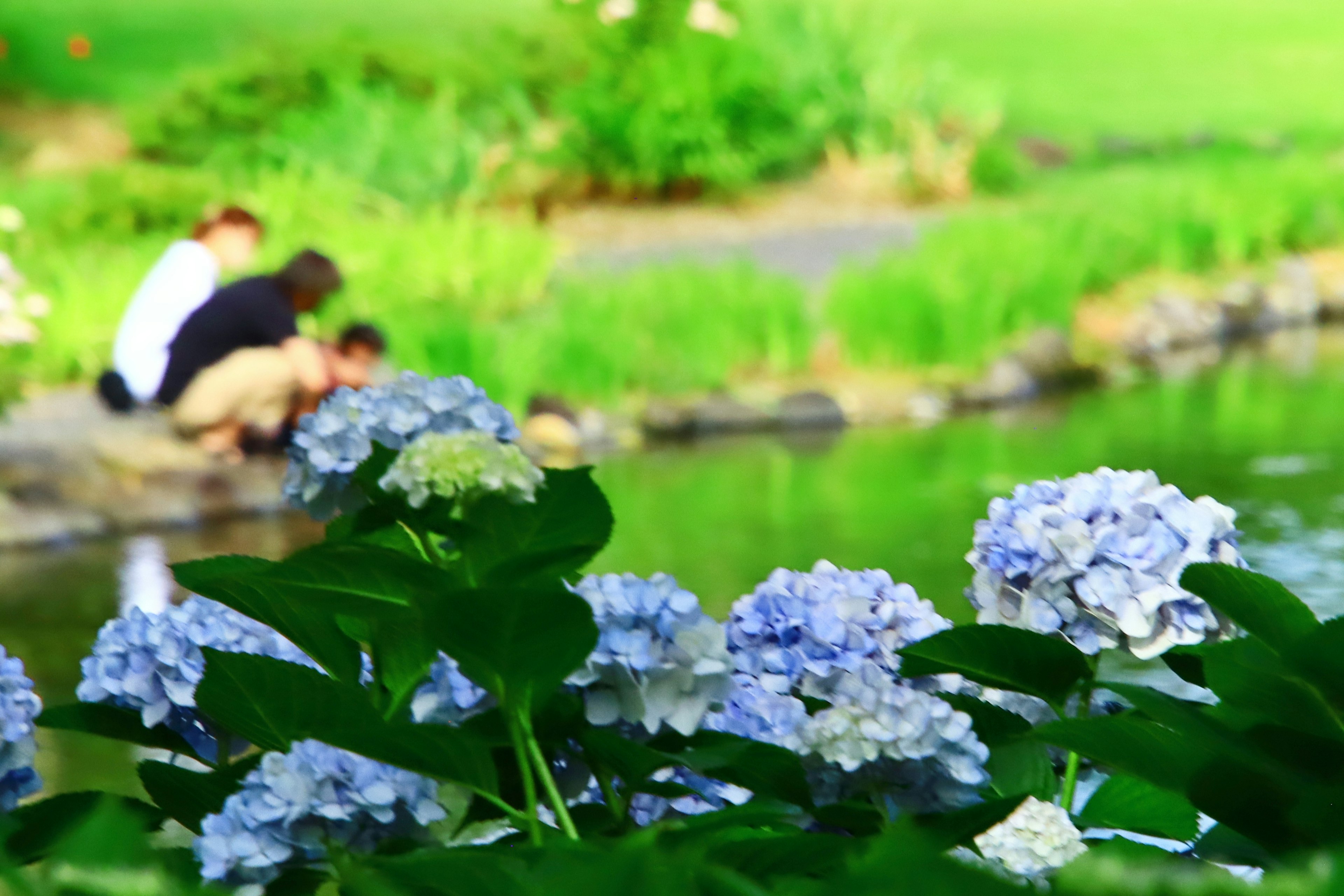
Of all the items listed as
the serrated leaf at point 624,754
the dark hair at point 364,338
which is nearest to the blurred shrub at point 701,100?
the dark hair at point 364,338

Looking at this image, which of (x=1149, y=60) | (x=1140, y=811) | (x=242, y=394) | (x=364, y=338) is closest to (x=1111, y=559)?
(x=1140, y=811)

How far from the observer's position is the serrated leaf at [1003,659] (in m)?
1.22

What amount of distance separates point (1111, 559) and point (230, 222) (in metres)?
5.16

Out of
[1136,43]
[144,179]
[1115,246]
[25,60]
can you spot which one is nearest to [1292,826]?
[1115,246]

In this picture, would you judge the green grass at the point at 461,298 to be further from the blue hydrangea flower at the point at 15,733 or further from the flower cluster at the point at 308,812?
the flower cluster at the point at 308,812

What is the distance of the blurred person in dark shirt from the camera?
5.82 meters

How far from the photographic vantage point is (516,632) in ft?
3.27

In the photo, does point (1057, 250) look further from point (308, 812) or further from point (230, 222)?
point (308, 812)

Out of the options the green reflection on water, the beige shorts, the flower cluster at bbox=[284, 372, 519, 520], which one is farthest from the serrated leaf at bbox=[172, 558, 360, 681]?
the beige shorts

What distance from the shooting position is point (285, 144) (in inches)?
467

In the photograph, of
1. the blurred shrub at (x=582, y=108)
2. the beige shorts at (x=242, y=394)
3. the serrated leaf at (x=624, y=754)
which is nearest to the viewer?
the serrated leaf at (x=624, y=754)

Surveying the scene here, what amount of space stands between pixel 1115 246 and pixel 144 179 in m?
5.53

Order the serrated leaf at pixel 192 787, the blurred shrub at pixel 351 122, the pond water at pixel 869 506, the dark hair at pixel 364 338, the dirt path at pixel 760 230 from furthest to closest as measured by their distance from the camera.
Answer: the blurred shrub at pixel 351 122, the dirt path at pixel 760 230, the dark hair at pixel 364 338, the pond water at pixel 869 506, the serrated leaf at pixel 192 787

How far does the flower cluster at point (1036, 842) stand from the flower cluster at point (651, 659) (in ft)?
0.81
